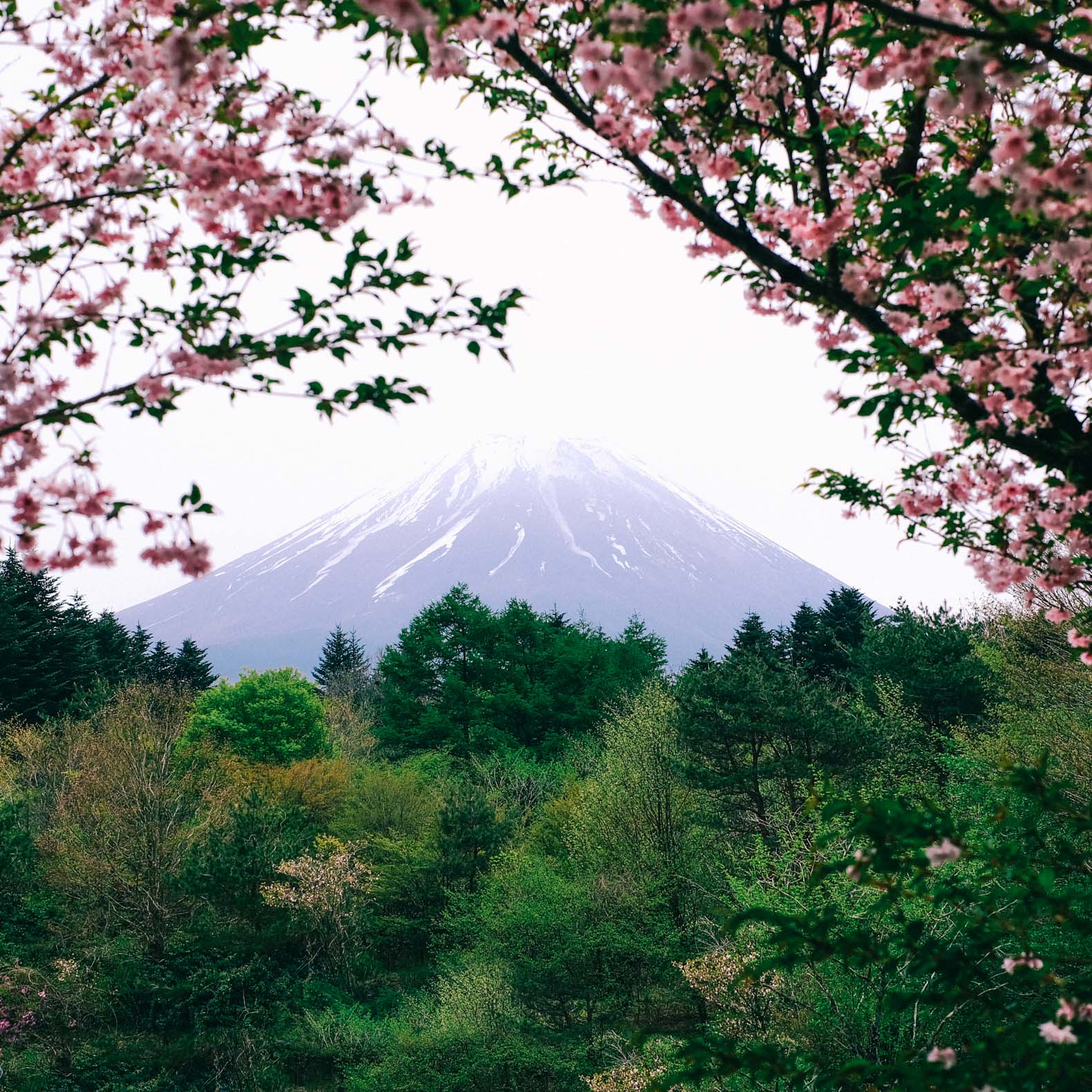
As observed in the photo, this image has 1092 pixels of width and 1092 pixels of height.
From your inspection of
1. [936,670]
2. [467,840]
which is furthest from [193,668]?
[936,670]

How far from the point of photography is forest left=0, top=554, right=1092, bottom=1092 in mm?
10328

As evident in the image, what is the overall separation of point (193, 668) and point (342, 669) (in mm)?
11392

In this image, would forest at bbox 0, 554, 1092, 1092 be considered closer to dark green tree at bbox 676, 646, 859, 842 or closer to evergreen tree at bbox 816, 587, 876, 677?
dark green tree at bbox 676, 646, 859, 842

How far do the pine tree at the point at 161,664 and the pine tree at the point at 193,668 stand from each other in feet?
0.96

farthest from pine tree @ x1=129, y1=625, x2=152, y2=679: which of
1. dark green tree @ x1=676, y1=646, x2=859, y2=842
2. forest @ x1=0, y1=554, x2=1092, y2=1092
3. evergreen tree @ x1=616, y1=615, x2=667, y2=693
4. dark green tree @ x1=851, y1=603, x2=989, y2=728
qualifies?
dark green tree @ x1=851, y1=603, x2=989, y2=728

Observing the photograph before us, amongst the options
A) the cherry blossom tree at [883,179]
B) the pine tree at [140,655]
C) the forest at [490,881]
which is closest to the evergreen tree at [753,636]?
the forest at [490,881]

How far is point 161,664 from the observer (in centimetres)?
4128

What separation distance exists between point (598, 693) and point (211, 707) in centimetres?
1636

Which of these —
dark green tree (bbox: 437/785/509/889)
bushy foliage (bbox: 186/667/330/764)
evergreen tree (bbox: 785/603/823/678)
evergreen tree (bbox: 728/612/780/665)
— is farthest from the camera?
evergreen tree (bbox: 785/603/823/678)

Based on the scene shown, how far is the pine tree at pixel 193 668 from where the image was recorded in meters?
40.3

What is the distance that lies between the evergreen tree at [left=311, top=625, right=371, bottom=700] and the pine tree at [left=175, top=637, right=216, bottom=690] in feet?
22.2

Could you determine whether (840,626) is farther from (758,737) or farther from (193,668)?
(193,668)

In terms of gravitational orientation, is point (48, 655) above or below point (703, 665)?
above

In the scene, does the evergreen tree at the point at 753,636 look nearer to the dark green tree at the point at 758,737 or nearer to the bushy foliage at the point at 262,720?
the dark green tree at the point at 758,737
